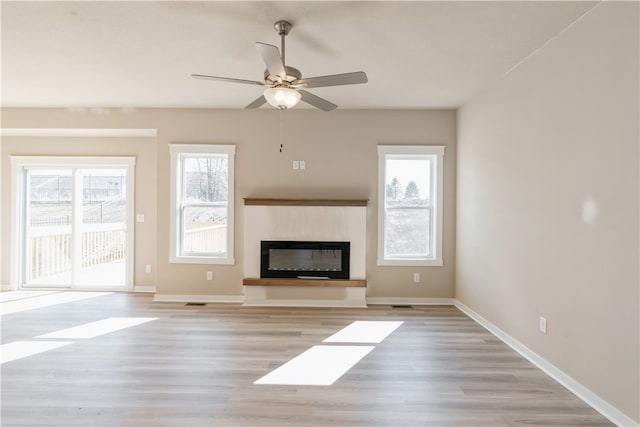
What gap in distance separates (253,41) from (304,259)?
9.28ft

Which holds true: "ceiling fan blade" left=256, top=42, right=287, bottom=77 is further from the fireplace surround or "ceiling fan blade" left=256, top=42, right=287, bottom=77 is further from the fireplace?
the fireplace

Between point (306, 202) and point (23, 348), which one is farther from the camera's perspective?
point (306, 202)

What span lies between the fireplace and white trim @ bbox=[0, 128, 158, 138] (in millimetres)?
2438

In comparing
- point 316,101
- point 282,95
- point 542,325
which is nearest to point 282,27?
point 282,95

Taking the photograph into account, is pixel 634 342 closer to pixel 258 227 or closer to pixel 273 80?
pixel 273 80

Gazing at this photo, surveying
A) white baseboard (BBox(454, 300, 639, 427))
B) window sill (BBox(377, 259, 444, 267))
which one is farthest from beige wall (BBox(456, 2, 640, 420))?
window sill (BBox(377, 259, 444, 267))

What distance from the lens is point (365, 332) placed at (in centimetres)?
362

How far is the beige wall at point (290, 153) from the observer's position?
479 cm

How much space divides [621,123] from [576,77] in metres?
0.58

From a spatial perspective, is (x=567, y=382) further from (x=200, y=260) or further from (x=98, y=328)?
(x=98, y=328)

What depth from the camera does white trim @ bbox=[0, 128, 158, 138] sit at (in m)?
4.89

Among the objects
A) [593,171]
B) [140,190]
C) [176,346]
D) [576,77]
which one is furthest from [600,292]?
[140,190]

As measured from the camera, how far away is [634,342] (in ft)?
6.62

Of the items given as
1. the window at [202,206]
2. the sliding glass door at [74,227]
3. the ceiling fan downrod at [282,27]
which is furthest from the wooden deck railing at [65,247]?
the ceiling fan downrod at [282,27]
